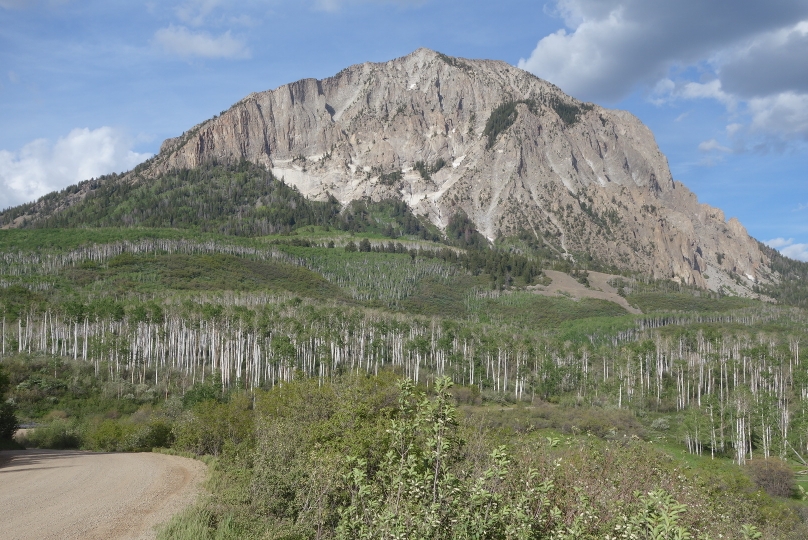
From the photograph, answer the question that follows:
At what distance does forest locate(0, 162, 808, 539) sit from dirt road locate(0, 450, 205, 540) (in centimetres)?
179

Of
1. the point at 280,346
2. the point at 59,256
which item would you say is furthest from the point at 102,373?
the point at 59,256

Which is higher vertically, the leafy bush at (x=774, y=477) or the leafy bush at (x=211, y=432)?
the leafy bush at (x=211, y=432)

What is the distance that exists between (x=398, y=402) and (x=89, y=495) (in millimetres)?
15418

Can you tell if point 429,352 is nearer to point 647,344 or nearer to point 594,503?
point 647,344

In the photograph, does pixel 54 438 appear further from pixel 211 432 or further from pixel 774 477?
pixel 774 477

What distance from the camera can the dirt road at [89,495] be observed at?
59.9 ft

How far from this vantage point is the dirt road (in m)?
18.3

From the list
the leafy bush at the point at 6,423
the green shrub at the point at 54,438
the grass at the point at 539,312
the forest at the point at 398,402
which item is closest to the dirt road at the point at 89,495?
the forest at the point at 398,402

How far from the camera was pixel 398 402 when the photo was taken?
1542 centimetres

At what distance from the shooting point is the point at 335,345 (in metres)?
102

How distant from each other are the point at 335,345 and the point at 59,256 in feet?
404

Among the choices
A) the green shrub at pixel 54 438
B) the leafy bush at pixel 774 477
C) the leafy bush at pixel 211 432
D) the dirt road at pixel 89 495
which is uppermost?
the dirt road at pixel 89 495

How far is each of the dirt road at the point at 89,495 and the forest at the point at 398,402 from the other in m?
1.79

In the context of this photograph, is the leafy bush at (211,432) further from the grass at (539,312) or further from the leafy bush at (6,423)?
the grass at (539,312)
